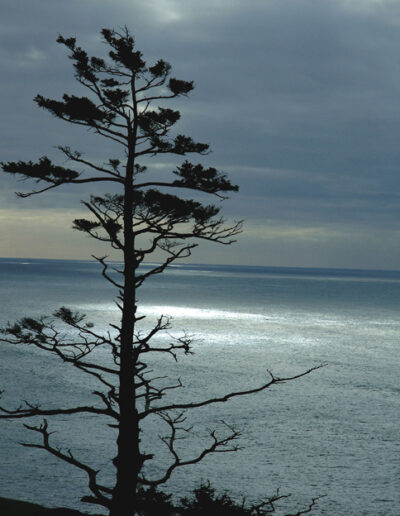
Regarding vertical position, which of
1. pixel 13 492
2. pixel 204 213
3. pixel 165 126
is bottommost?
pixel 13 492

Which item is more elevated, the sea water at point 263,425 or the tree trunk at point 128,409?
the tree trunk at point 128,409

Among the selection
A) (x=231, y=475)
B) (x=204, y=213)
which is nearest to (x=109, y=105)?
(x=204, y=213)

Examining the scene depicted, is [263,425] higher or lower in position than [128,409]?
lower

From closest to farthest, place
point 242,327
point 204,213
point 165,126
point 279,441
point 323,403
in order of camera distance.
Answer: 1. point 204,213
2. point 165,126
3. point 279,441
4. point 323,403
5. point 242,327

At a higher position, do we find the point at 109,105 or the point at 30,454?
the point at 109,105

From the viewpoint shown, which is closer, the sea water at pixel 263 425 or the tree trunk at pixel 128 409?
the tree trunk at pixel 128 409

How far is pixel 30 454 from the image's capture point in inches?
1656

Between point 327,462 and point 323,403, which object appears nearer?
point 327,462

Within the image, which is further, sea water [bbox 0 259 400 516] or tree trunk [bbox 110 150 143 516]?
sea water [bbox 0 259 400 516]

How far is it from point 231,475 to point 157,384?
21.8 m

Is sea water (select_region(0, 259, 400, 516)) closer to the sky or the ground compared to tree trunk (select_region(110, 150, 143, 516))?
closer to the ground

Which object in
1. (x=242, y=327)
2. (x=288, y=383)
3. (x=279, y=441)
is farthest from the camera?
(x=242, y=327)

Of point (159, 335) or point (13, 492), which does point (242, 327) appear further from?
point (13, 492)

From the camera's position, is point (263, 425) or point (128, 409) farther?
point (263, 425)
